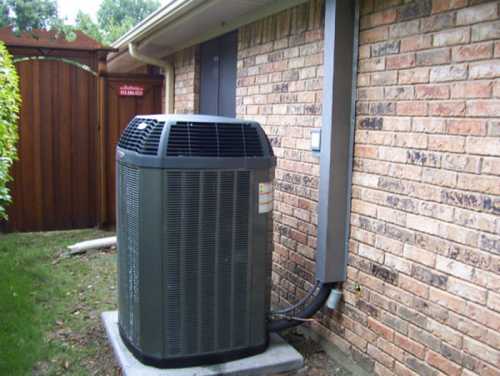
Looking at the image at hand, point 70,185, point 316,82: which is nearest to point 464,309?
point 316,82

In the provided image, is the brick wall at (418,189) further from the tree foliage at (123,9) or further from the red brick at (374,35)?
the tree foliage at (123,9)

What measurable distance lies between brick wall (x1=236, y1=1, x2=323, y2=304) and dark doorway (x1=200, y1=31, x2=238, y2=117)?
685mm

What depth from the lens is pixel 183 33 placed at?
5.87 m

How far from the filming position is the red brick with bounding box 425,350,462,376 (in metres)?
2.52

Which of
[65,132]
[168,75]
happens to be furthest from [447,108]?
[65,132]

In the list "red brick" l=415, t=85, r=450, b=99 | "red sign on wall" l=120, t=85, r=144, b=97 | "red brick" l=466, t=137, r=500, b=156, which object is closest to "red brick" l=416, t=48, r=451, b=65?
"red brick" l=415, t=85, r=450, b=99

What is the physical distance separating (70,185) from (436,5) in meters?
5.62

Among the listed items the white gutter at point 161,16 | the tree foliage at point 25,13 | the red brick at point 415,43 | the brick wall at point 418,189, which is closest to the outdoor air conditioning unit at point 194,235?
the brick wall at point 418,189

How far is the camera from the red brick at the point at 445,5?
2.48 m

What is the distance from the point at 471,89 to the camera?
2416 millimetres

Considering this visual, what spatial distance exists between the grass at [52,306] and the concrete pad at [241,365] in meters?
0.23

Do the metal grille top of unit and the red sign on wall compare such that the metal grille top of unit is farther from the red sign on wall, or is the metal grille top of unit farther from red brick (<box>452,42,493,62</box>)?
the red sign on wall

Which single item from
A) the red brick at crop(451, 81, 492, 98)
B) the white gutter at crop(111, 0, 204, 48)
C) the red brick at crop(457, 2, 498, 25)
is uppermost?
the white gutter at crop(111, 0, 204, 48)

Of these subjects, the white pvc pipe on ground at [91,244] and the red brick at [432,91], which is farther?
the white pvc pipe on ground at [91,244]
